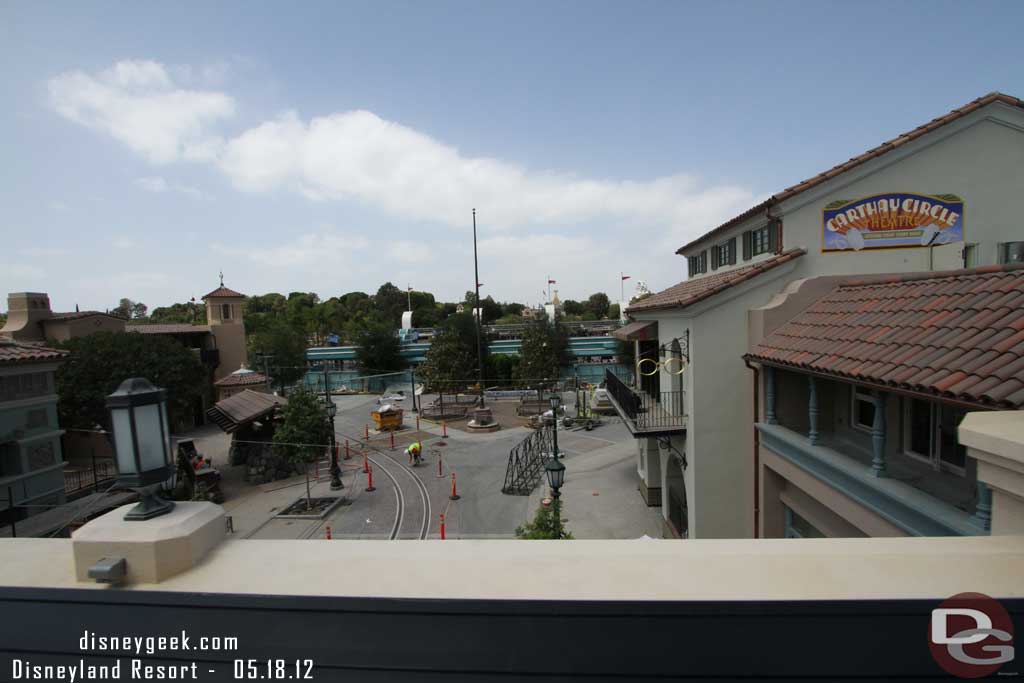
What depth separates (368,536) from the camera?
1430 centimetres

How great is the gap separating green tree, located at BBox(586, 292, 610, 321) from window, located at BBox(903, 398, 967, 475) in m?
98.8

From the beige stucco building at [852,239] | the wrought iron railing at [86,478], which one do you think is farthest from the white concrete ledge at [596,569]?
the wrought iron railing at [86,478]

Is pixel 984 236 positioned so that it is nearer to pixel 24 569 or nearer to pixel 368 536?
pixel 24 569

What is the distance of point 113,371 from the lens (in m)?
23.9

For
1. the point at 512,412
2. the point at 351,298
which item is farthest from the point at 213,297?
the point at 351,298

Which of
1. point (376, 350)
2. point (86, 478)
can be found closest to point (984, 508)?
point (86, 478)

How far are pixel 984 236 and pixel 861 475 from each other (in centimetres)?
723

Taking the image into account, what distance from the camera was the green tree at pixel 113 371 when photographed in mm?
23000

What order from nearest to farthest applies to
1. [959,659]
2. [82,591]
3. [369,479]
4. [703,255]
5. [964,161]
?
1. [959,659]
2. [82,591]
3. [964,161]
4. [703,255]
5. [369,479]

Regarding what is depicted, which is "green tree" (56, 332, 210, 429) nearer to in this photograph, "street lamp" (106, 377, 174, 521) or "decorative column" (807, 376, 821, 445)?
"street lamp" (106, 377, 174, 521)

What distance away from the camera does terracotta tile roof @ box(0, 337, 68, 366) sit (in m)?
13.4

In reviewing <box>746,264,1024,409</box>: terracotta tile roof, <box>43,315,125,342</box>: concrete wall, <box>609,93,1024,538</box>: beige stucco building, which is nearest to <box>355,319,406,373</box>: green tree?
<box>43,315,125,342</box>: concrete wall

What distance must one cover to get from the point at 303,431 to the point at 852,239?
19.0m

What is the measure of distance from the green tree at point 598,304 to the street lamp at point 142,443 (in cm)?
10386
